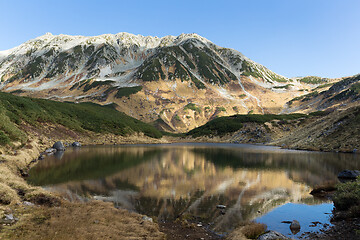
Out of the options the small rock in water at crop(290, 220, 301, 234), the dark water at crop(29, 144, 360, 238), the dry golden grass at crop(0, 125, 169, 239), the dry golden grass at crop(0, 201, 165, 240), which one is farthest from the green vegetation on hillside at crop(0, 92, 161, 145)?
the small rock in water at crop(290, 220, 301, 234)

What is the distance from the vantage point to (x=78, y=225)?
1559 centimetres

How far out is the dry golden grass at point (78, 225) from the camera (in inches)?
533

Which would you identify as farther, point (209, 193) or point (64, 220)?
point (209, 193)

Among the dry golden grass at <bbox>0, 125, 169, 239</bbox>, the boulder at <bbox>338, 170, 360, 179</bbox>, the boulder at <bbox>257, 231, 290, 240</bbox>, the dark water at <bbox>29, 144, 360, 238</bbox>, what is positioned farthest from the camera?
the boulder at <bbox>338, 170, 360, 179</bbox>

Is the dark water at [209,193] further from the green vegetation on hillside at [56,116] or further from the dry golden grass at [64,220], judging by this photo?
the green vegetation on hillside at [56,116]

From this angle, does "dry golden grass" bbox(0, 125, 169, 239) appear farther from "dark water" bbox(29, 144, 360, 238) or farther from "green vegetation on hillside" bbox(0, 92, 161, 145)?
"green vegetation on hillside" bbox(0, 92, 161, 145)

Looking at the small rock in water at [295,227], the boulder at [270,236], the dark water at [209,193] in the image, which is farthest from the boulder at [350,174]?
the boulder at [270,236]

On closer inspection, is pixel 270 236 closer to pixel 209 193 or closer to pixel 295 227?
pixel 295 227

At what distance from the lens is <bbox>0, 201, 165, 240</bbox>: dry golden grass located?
533 inches

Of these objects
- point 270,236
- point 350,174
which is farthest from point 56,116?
point 270,236

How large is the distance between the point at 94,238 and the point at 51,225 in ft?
12.0

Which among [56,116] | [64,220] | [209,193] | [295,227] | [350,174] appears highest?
[56,116]

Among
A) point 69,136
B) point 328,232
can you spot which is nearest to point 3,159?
point 328,232

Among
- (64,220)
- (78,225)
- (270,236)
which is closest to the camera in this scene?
(270,236)
